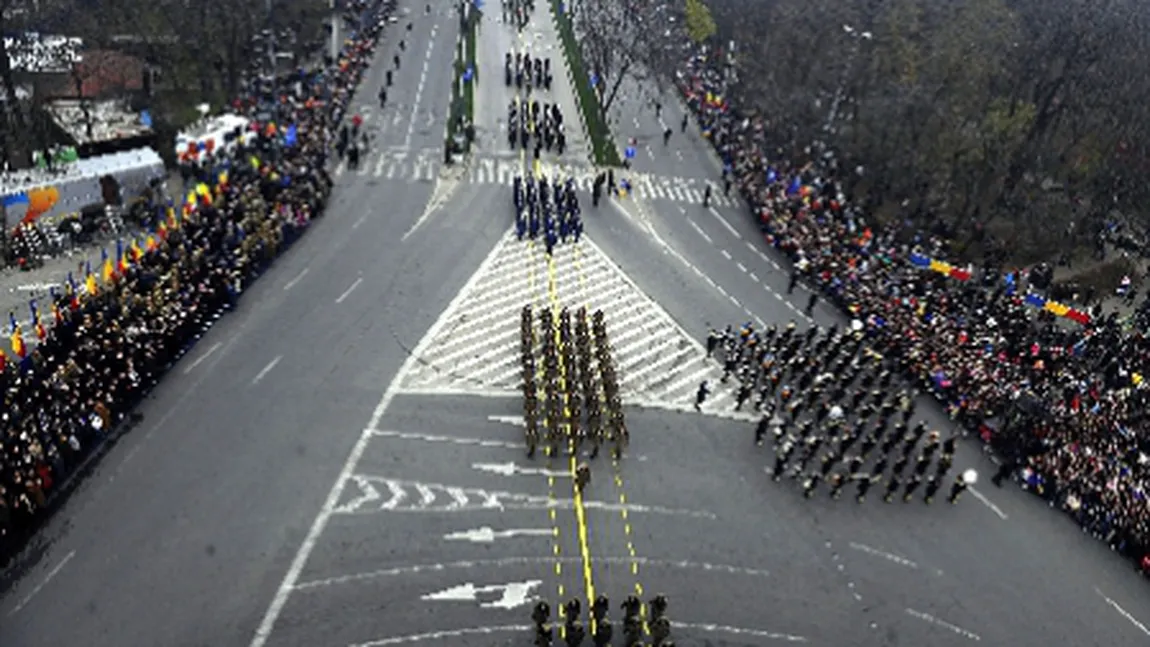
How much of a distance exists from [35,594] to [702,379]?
71.8ft

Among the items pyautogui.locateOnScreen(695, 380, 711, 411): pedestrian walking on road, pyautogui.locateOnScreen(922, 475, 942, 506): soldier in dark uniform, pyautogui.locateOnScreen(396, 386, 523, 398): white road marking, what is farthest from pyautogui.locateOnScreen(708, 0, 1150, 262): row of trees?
pyautogui.locateOnScreen(396, 386, 523, 398): white road marking

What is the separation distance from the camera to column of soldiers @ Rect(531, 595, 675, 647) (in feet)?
72.5

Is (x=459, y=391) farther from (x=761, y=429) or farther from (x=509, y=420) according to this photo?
(x=761, y=429)

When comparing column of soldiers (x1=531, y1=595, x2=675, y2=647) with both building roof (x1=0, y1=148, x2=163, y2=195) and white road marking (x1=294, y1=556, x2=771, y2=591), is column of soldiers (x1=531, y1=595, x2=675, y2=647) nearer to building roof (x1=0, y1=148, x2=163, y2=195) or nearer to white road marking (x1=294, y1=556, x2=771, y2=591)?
white road marking (x1=294, y1=556, x2=771, y2=591)

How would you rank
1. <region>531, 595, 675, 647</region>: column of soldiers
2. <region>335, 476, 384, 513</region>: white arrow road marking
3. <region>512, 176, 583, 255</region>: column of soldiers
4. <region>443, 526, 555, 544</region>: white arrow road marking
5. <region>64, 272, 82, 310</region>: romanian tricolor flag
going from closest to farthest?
<region>531, 595, 675, 647</region>: column of soldiers → <region>443, 526, 555, 544</region>: white arrow road marking → <region>335, 476, 384, 513</region>: white arrow road marking → <region>64, 272, 82, 310</region>: romanian tricolor flag → <region>512, 176, 583, 255</region>: column of soldiers

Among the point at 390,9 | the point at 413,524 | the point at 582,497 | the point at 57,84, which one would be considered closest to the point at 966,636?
the point at 582,497

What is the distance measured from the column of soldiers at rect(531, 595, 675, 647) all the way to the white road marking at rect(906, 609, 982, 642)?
23.2ft

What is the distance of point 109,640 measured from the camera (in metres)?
21.7

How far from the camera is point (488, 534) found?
84.7 ft

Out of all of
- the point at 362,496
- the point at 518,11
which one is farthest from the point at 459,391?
the point at 518,11

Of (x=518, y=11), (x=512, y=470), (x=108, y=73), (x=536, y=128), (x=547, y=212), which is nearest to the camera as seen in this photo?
(x=512, y=470)

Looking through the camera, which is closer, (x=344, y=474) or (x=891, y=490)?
(x=344, y=474)

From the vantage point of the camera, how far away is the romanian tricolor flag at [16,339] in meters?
29.0

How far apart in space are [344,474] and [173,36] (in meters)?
48.5
